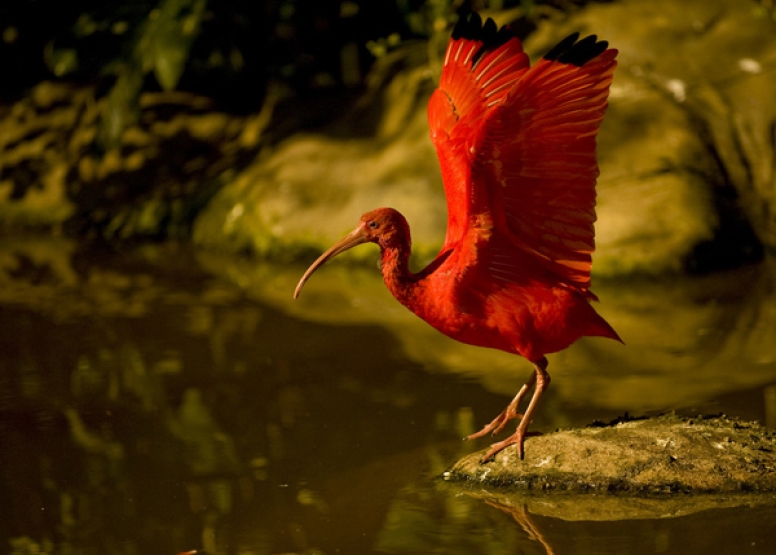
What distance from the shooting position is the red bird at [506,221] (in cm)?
305

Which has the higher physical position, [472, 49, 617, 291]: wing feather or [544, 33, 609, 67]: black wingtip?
[544, 33, 609, 67]: black wingtip

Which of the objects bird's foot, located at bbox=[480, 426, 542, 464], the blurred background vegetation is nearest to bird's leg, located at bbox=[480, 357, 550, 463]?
bird's foot, located at bbox=[480, 426, 542, 464]

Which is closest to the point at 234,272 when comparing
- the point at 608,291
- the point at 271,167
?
the point at 271,167

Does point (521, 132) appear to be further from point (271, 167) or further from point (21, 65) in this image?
point (21, 65)

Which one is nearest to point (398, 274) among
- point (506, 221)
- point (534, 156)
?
point (506, 221)

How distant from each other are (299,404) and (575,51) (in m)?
1.88

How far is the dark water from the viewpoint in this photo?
3.06m

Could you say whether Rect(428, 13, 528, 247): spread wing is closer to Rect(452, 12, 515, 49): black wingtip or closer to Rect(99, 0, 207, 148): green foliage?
Rect(452, 12, 515, 49): black wingtip

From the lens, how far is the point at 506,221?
3178 millimetres

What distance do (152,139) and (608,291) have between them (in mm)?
4071

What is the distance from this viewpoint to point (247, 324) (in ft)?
17.9

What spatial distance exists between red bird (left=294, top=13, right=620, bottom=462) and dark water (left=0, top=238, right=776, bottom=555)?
1.31ft

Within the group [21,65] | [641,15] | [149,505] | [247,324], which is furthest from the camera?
[21,65]

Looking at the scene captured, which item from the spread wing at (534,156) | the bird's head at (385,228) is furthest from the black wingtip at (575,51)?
the bird's head at (385,228)
